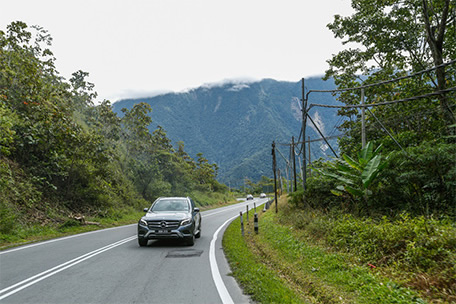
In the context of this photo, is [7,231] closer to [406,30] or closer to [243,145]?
[406,30]

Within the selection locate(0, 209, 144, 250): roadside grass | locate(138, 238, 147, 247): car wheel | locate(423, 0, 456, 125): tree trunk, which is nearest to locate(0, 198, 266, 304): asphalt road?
locate(138, 238, 147, 247): car wheel

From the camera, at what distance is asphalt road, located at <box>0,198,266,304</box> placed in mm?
5156

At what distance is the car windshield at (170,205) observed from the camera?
11852 mm

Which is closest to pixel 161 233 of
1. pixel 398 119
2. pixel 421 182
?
pixel 421 182

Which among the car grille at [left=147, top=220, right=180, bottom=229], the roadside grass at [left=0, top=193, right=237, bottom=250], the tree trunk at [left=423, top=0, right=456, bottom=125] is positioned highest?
the tree trunk at [left=423, top=0, right=456, bottom=125]

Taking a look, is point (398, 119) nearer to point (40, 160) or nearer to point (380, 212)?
point (380, 212)

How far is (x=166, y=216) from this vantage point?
1070 centimetres

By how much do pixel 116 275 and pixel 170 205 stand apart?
17.9 feet

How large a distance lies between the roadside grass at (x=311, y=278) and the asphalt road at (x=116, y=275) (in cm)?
41

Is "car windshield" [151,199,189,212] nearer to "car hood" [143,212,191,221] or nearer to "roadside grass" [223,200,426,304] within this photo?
"car hood" [143,212,191,221]

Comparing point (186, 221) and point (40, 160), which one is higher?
point (40, 160)

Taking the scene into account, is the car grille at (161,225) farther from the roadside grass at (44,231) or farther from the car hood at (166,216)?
the roadside grass at (44,231)

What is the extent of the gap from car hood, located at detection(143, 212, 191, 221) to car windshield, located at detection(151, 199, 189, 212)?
58cm

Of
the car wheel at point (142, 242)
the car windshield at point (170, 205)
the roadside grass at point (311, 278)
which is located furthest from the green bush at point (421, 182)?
the car wheel at point (142, 242)
